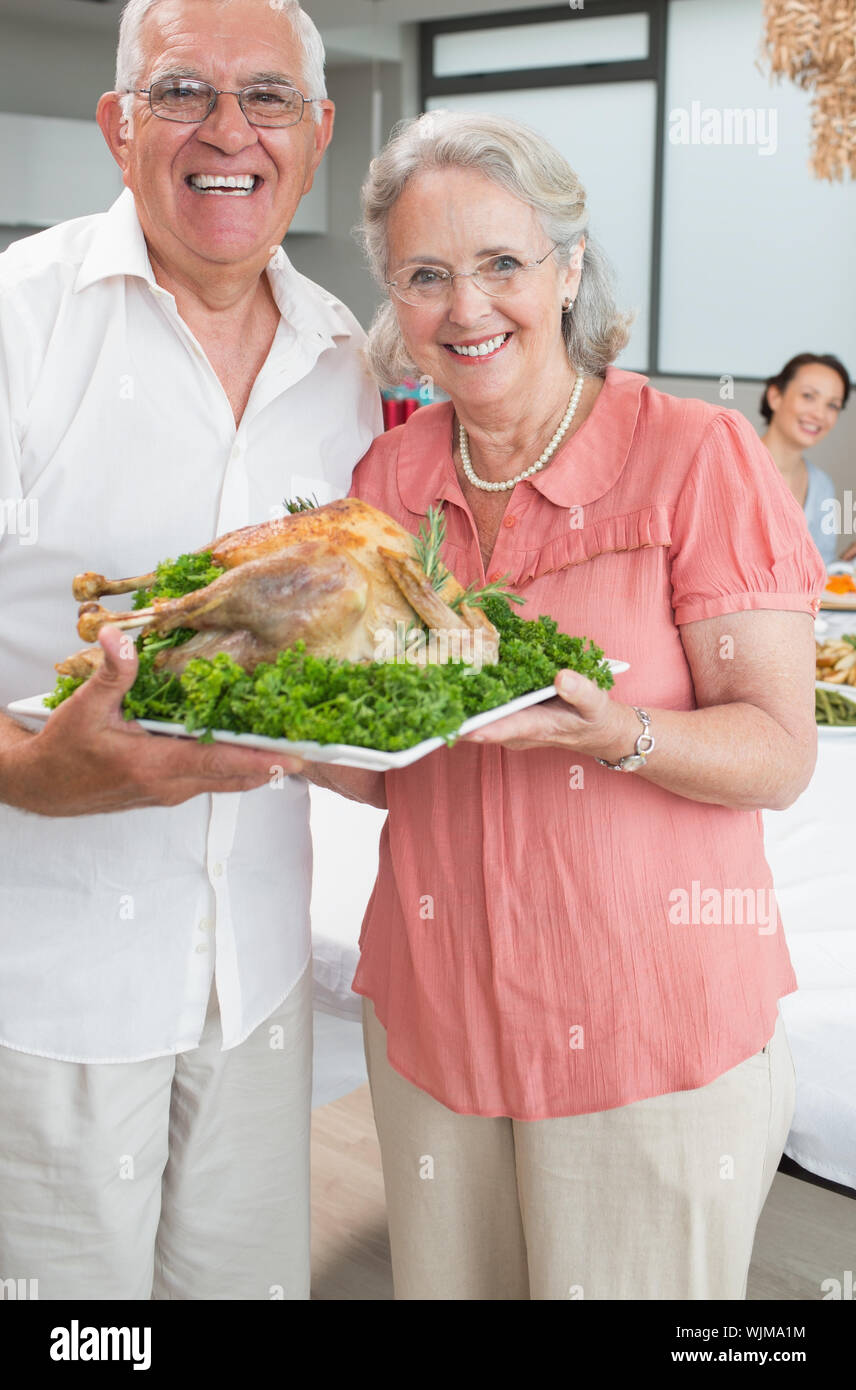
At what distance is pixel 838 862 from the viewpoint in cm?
263

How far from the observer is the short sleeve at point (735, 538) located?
5.15 ft

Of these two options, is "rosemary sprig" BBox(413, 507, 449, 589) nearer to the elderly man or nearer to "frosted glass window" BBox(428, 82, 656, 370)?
the elderly man

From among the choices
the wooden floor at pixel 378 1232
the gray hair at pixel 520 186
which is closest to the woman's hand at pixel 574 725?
the gray hair at pixel 520 186

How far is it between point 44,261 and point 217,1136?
1299mm

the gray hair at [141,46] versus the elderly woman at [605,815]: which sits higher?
the gray hair at [141,46]

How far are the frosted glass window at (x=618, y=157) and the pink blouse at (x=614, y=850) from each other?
6.84 meters

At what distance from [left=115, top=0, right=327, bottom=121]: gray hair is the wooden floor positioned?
2289mm

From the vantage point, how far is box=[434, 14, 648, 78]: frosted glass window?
321 inches

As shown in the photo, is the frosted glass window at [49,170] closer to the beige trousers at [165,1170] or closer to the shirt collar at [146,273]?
the shirt collar at [146,273]

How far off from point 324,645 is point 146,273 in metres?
0.68

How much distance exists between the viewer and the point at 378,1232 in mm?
2971

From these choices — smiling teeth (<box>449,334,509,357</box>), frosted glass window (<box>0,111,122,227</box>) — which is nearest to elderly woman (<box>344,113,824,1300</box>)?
smiling teeth (<box>449,334,509,357</box>)

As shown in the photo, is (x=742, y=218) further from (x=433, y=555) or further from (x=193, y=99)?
(x=433, y=555)
